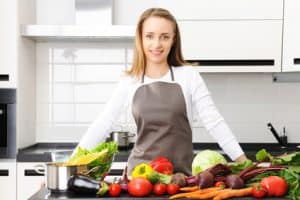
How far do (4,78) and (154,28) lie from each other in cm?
139

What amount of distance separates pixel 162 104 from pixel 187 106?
0.35ft

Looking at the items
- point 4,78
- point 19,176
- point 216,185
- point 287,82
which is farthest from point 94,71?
point 216,185

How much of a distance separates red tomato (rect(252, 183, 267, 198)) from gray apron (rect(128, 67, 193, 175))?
0.73m

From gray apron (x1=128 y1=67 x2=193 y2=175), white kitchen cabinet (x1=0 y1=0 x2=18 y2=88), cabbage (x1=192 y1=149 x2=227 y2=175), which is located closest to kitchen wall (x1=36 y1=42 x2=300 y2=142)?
white kitchen cabinet (x1=0 y1=0 x2=18 y2=88)

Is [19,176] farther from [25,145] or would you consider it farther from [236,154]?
[236,154]

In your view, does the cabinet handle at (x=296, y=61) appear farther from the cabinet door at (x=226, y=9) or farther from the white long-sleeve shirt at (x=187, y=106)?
the white long-sleeve shirt at (x=187, y=106)

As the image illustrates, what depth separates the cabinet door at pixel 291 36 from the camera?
9.50ft

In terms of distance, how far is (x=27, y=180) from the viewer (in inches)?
110

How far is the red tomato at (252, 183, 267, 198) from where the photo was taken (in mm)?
1232

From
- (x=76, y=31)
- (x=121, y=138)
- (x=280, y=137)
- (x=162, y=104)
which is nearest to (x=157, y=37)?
(x=162, y=104)

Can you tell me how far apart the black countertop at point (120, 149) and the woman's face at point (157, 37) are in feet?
2.85

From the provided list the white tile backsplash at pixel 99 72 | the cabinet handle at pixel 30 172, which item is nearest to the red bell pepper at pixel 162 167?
the cabinet handle at pixel 30 172

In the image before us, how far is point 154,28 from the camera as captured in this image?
1.82 m

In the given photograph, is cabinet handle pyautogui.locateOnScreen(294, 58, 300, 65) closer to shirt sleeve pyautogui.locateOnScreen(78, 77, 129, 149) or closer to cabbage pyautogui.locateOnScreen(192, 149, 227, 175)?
shirt sleeve pyautogui.locateOnScreen(78, 77, 129, 149)
